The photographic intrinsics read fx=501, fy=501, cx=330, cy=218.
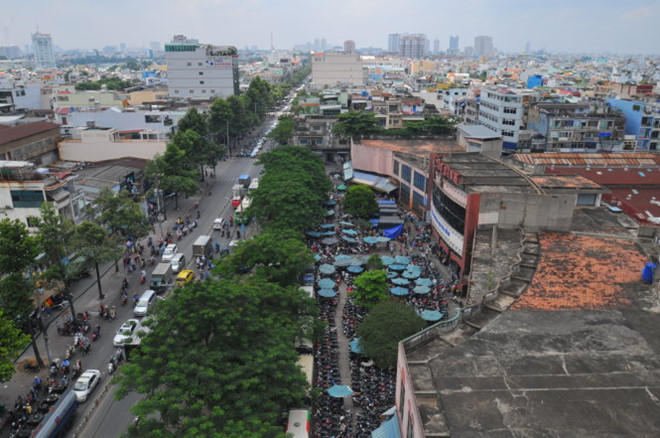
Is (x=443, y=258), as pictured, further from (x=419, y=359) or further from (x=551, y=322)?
(x=419, y=359)

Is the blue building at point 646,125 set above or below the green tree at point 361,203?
above

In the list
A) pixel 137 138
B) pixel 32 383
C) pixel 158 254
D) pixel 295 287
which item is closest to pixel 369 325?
pixel 295 287

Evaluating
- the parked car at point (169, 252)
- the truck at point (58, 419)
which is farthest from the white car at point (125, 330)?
the parked car at point (169, 252)

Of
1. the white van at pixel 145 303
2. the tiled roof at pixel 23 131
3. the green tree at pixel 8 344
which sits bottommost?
the white van at pixel 145 303

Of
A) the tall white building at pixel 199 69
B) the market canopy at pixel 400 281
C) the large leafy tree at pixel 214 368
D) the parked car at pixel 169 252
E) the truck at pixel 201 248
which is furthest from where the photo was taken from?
the tall white building at pixel 199 69

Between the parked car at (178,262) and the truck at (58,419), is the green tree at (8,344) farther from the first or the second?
the parked car at (178,262)

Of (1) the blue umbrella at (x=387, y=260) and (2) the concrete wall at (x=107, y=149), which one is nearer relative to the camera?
(1) the blue umbrella at (x=387, y=260)

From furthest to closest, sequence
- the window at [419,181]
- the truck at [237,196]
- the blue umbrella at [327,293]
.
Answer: the truck at [237,196]
the window at [419,181]
the blue umbrella at [327,293]
